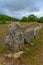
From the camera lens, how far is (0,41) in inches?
376

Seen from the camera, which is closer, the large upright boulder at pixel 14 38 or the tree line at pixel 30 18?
the large upright boulder at pixel 14 38

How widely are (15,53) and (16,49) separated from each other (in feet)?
1.37

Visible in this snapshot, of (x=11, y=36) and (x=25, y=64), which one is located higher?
(x=11, y=36)

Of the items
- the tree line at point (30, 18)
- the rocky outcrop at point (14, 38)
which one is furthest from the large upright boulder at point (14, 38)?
the tree line at point (30, 18)

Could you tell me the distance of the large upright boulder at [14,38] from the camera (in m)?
8.92

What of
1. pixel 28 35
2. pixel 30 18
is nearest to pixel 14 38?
pixel 28 35

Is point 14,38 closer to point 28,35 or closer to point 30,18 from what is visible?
point 28,35

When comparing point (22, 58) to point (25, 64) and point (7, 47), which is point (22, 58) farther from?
point (7, 47)

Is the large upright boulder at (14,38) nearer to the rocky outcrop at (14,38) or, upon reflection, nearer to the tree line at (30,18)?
the rocky outcrop at (14,38)

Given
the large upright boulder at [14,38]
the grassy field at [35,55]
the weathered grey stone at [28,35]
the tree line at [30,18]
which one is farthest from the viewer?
the tree line at [30,18]

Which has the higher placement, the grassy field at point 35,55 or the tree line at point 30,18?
the tree line at point 30,18

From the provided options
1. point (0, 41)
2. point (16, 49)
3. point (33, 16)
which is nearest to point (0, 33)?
point (0, 41)

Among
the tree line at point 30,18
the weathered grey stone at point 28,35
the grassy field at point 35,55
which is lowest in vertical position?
the grassy field at point 35,55

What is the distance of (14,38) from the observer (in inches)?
354
